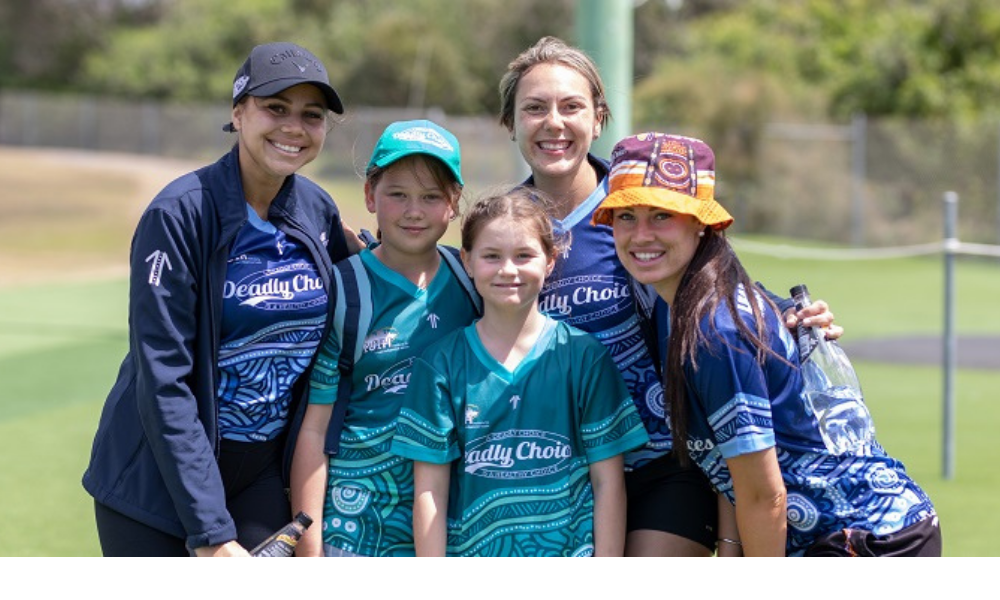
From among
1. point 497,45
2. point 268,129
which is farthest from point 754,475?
point 497,45

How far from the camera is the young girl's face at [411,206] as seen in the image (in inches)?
157

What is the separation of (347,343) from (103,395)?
7823mm

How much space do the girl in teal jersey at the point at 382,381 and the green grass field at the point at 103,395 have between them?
319 cm

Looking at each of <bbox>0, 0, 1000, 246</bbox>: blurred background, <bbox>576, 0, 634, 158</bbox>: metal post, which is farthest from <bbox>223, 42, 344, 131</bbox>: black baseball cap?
<bbox>576, 0, 634, 158</bbox>: metal post

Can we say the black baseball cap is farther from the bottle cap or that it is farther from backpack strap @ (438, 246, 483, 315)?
the bottle cap

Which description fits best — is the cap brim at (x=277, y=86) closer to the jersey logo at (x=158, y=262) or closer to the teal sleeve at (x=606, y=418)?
the jersey logo at (x=158, y=262)

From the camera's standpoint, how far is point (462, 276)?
4129 mm

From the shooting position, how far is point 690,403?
11.8 ft

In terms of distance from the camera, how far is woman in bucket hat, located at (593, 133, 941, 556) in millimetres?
3475

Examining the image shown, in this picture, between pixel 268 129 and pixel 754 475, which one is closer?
pixel 754 475

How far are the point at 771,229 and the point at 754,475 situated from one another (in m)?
25.1

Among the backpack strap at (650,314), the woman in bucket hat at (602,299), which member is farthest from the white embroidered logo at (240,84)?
the backpack strap at (650,314)

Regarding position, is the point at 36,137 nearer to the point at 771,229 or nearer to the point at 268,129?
the point at 771,229

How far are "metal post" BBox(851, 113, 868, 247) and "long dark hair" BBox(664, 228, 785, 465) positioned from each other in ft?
77.4
